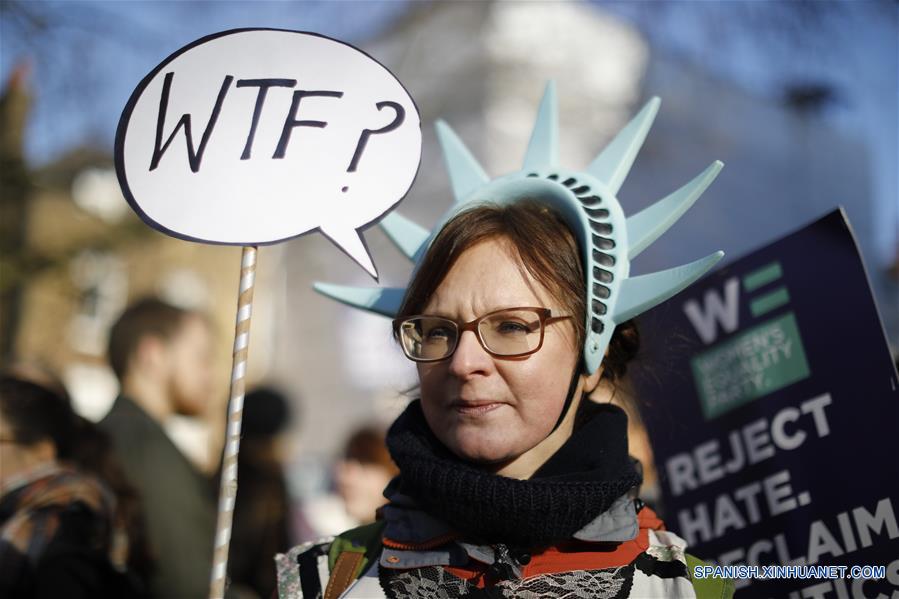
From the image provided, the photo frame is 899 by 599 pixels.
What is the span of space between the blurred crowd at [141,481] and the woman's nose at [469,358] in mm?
578

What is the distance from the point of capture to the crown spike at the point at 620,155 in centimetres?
191

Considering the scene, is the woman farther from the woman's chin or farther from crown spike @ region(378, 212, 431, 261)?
crown spike @ region(378, 212, 431, 261)

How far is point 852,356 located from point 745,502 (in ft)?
1.36

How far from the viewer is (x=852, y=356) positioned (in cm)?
183

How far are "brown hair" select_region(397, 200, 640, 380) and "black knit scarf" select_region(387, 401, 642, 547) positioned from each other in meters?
0.20

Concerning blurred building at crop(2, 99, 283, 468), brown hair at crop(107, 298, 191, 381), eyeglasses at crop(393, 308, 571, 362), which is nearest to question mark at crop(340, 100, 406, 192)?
Answer: eyeglasses at crop(393, 308, 571, 362)

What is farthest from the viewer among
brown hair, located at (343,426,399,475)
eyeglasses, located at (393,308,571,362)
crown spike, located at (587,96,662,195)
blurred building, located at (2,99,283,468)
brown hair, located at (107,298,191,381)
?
blurred building, located at (2,99,283,468)

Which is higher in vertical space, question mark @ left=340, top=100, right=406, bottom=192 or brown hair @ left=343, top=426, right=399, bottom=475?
question mark @ left=340, top=100, right=406, bottom=192

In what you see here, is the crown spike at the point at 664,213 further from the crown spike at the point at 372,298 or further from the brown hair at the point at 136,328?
the brown hair at the point at 136,328

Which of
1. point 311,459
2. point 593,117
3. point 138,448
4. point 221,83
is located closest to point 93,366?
point 311,459

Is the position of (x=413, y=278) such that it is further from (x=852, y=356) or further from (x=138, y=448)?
(x=138, y=448)

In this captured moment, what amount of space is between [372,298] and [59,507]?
4.35 feet

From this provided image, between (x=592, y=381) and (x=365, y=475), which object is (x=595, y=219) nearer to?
(x=592, y=381)

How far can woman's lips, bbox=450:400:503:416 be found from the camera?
5.22 ft
